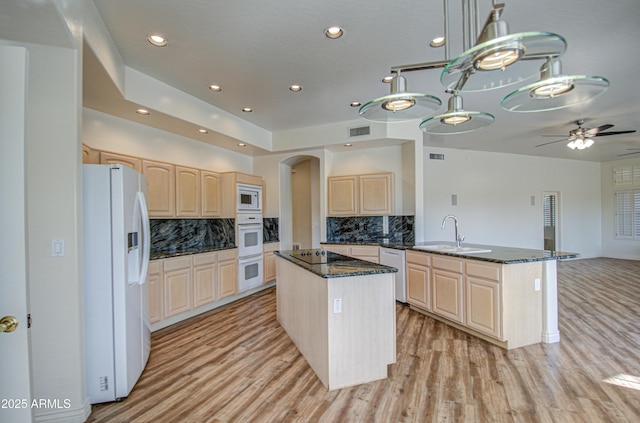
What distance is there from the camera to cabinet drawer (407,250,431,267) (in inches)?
155

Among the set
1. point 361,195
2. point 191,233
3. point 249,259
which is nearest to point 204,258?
point 191,233

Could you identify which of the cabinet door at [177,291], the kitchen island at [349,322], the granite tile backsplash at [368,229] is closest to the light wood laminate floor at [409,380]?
the kitchen island at [349,322]

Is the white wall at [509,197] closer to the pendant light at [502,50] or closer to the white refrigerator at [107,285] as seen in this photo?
the pendant light at [502,50]

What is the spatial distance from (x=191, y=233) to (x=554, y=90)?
4620mm

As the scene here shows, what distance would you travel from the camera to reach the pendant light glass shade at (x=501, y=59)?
1.40m

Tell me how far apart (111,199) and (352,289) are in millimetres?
1984

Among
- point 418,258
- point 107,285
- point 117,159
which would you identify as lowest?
point 418,258

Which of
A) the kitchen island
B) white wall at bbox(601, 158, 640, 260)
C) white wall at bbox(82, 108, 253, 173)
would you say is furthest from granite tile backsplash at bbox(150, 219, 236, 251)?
white wall at bbox(601, 158, 640, 260)

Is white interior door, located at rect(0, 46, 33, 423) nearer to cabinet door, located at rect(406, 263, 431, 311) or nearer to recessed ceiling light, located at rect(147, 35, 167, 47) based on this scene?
Answer: recessed ceiling light, located at rect(147, 35, 167, 47)

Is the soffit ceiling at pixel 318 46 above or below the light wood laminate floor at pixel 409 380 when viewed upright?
above

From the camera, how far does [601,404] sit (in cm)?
212

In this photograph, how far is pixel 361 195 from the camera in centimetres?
531

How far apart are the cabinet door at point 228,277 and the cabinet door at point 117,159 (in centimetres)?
173

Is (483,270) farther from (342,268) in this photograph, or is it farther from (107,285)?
(107,285)
